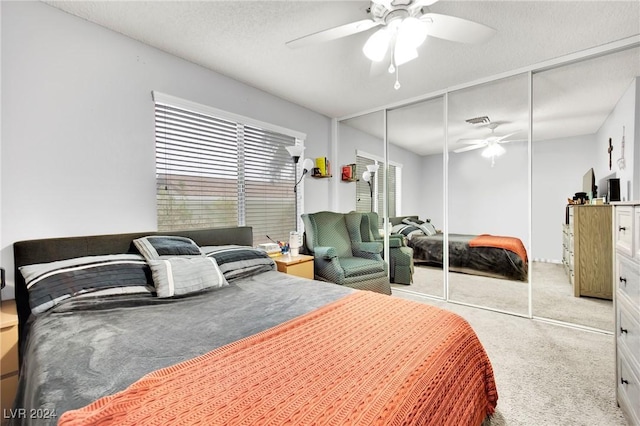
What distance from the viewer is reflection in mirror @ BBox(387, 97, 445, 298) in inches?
143

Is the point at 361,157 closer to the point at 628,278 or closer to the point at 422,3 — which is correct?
the point at 422,3

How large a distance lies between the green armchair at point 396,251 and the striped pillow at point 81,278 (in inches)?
109

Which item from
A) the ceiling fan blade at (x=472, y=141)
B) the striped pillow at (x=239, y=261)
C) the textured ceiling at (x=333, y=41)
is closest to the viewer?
the textured ceiling at (x=333, y=41)

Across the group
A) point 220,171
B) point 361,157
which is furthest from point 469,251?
point 220,171

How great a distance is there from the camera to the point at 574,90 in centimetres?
299

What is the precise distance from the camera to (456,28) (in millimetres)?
1746

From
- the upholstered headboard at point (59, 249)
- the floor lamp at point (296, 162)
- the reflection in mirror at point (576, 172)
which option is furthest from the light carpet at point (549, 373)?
the upholstered headboard at point (59, 249)

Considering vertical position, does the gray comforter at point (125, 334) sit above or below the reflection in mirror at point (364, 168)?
below

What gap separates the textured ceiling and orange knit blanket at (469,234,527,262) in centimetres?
135

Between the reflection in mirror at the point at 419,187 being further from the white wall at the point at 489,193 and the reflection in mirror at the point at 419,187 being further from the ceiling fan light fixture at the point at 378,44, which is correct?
the ceiling fan light fixture at the point at 378,44

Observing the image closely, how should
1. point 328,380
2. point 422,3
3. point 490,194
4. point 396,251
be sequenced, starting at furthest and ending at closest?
point 396,251
point 490,194
point 422,3
point 328,380

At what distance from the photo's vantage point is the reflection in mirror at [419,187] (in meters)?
3.64

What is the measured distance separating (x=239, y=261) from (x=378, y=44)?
1.90m

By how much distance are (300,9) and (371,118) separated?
2330 mm
